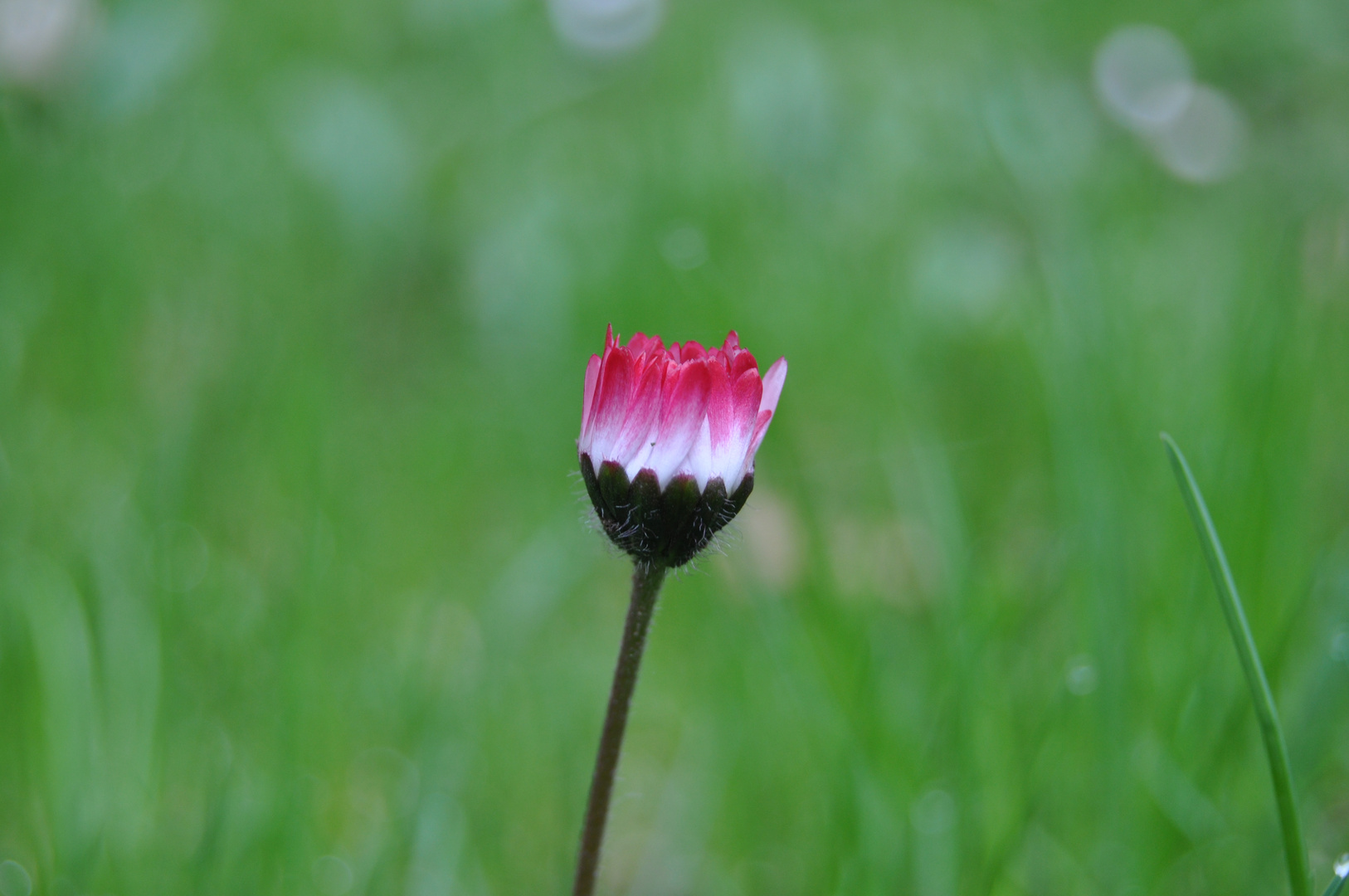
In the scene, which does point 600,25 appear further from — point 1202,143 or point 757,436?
point 757,436

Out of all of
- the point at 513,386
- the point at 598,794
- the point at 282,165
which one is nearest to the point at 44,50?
the point at 282,165

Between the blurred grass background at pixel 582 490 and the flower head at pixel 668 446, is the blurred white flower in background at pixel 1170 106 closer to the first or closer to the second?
the blurred grass background at pixel 582 490

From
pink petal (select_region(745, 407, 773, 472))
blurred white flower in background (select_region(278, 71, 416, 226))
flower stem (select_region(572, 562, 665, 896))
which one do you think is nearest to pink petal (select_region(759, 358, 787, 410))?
pink petal (select_region(745, 407, 773, 472))

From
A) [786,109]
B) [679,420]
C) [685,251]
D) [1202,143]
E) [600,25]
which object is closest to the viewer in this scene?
[679,420]

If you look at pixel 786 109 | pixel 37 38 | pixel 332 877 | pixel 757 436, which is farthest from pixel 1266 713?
pixel 37 38

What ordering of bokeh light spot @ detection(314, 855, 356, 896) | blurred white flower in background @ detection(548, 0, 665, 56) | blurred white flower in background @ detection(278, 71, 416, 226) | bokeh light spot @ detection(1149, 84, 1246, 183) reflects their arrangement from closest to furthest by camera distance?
1. bokeh light spot @ detection(314, 855, 356, 896)
2. blurred white flower in background @ detection(278, 71, 416, 226)
3. bokeh light spot @ detection(1149, 84, 1246, 183)
4. blurred white flower in background @ detection(548, 0, 665, 56)

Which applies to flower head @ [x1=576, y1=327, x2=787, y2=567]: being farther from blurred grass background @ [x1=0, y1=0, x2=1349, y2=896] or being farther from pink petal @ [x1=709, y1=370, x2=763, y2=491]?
blurred grass background @ [x1=0, y1=0, x2=1349, y2=896]

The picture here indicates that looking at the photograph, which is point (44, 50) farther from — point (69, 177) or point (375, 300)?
point (375, 300)
